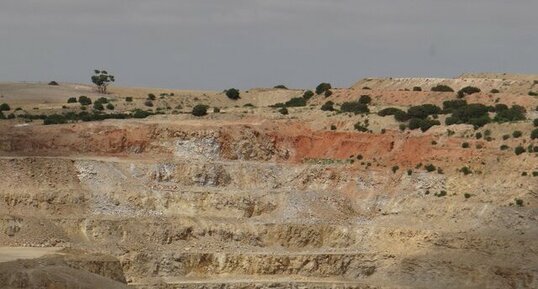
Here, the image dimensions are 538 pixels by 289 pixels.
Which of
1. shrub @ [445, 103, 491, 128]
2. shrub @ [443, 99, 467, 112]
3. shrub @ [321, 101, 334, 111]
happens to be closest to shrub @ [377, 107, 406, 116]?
shrub @ [443, 99, 467, 112]

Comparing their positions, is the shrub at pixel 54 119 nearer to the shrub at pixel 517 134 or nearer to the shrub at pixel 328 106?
the shrub at pixel 328 106

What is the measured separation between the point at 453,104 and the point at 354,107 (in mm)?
7815

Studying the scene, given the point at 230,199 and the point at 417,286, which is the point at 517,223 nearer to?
the point at 417,286

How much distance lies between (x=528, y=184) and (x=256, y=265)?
17.9m

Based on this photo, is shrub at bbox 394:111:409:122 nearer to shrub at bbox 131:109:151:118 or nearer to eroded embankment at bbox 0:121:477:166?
eroded embankment at bbox 0:121:477:166

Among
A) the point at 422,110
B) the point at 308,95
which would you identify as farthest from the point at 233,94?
the point at 422,110

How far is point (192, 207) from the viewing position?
95312mm

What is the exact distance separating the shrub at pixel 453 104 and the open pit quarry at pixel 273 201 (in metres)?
3.11

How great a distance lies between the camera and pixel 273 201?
316ft

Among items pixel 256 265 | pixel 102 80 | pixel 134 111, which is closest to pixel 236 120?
pixel 134 111

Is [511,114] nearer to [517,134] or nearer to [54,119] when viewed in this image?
[517,134]

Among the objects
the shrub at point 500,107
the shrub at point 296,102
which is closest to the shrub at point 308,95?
Answer: the shrub at point 296,102

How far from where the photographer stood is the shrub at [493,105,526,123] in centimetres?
10669

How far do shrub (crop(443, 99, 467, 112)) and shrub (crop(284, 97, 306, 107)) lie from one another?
1463 centimetres
